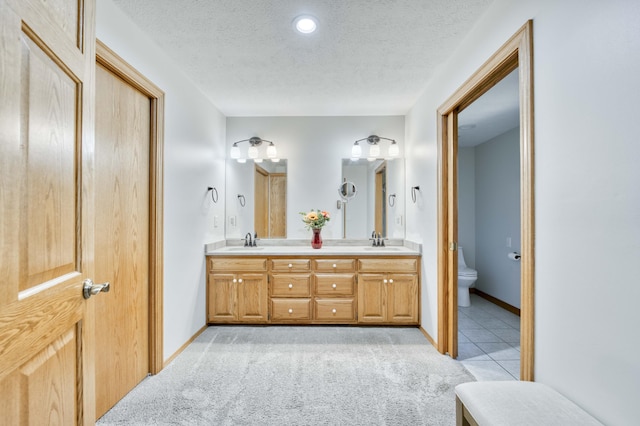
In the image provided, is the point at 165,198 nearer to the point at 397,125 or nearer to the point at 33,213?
the point at 33,213

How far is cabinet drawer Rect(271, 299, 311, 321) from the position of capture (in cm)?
300

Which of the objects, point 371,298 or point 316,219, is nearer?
point 371,298

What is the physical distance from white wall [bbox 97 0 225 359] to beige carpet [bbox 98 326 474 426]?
36 centimetres

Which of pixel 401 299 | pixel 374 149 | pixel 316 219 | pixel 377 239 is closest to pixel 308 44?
pixel 374 149

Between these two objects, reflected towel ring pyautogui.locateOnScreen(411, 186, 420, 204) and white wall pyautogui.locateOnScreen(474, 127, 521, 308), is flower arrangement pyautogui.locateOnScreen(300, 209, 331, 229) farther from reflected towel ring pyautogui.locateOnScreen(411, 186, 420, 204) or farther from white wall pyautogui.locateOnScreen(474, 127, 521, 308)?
white wall pyautogui.locateOnScreen(474, 127, 521, 308)

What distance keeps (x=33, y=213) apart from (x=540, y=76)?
1887mm

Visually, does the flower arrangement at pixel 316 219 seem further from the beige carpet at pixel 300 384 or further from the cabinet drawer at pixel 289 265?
the beige carpet at pixel 300 384

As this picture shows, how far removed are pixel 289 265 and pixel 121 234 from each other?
1561 millimetres

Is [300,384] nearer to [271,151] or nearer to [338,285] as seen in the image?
[338,285]

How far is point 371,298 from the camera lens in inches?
118

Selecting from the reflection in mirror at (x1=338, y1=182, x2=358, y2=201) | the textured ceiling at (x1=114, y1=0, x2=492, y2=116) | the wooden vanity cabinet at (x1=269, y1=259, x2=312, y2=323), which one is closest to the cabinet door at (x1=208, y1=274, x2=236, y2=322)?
the wooden vanity cabinet at (x1=269, y1=259, x2=312, y2=323)

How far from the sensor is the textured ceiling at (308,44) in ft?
5.58

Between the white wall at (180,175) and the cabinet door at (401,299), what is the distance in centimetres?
188

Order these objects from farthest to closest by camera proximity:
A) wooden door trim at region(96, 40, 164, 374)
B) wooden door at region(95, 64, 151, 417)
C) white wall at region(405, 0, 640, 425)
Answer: wooden door trim at region(96, 40, 164, 374) → wooden door at region(95, 64, 151, 417) → white wall at region(405, 0, 640, 425)
